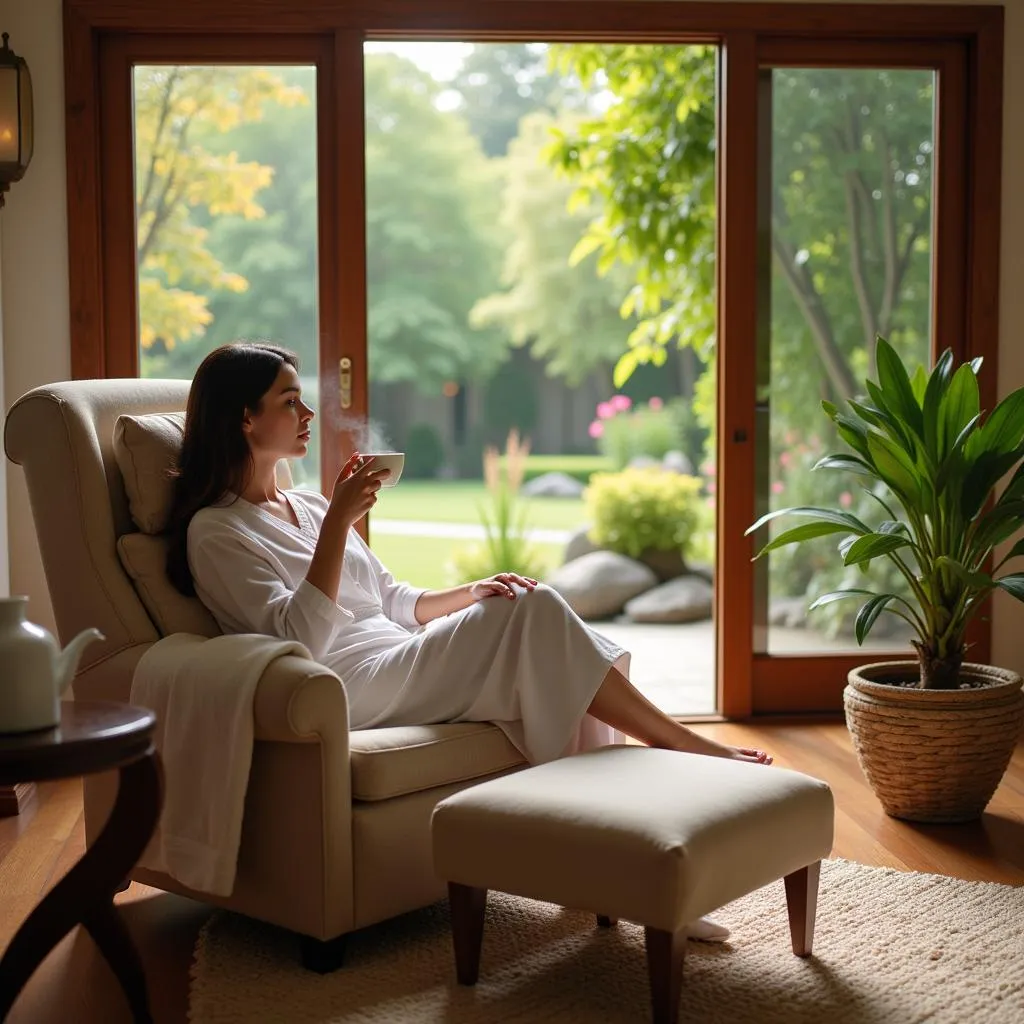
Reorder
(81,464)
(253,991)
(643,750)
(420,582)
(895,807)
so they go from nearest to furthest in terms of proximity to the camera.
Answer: (253,991) → (643,750) → (81,464) → (895,807) → (420,582)

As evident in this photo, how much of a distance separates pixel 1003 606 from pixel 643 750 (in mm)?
2344

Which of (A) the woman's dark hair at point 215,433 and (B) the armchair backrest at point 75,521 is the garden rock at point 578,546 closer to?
(A) the woman's dark hair at point 215,433

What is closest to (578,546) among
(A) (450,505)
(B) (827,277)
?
(A) (450,505)

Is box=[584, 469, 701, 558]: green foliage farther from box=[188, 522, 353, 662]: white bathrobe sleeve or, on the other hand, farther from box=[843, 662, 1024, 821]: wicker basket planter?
box=[188, 522, 353, 662]: white bathrobe sleeve

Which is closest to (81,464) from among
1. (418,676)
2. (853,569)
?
(418,676)

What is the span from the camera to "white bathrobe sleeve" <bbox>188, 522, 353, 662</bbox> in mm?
2617

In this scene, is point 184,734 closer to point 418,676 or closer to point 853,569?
point 418,676

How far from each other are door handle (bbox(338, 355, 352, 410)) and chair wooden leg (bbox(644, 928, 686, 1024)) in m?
2.37

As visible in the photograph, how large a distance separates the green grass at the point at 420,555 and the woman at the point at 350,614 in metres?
6.09

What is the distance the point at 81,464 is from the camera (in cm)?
269

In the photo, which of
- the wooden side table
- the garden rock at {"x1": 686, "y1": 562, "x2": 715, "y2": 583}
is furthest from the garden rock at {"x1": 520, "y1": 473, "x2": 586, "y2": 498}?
the wooden side table

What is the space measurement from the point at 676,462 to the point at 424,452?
109 inches

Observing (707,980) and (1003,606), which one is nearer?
(707,980)

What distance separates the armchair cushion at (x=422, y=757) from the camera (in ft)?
8.13
